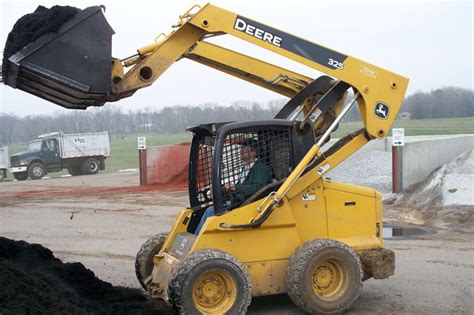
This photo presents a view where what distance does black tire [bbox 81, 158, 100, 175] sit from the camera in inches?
1398

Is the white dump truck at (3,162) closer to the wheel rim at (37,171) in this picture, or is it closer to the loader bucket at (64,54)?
the wheel rim at (37,171)

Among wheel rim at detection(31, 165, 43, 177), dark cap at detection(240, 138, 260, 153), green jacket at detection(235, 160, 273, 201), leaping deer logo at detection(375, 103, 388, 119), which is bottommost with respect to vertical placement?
wheel rim at detection(31, 165, 43, 177)

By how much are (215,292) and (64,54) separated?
2.89 metres

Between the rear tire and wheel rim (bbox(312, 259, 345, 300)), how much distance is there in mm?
29686

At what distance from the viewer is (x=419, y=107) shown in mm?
43188

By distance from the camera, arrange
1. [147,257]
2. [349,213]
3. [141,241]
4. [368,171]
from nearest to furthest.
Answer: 1. [349,213]
2. [147,257]
3. [141,241]
4. [368,171]

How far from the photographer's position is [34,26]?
6.39 metres

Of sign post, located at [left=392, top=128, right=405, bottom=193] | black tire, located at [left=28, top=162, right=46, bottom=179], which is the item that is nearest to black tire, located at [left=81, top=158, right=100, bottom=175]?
black tire, located at [left=28, top=162, right=46, bottom=179]

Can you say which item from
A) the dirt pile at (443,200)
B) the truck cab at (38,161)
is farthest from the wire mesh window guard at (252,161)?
the truck cab at (38,161)

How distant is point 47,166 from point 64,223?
2051cm

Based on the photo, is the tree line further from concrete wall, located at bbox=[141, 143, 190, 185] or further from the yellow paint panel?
the yellow paint panel

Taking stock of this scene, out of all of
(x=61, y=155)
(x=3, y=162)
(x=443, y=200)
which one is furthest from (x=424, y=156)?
(x=3, y=162)

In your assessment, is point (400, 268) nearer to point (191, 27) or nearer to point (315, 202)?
point (315, 202)

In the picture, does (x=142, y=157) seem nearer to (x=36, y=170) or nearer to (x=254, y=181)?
(x=36, y=170)
